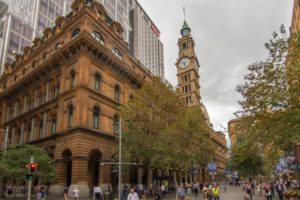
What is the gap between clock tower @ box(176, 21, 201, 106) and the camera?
87.8m

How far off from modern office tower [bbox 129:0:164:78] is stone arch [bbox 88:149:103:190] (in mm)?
99112

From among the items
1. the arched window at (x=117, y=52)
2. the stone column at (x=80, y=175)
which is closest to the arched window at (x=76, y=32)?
the arched window at (x=117, y=52)

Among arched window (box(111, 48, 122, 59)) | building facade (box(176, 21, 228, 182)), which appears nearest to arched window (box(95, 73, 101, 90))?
arched window (box(111, 48, 122, 59))

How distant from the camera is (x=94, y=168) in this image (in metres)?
35.8

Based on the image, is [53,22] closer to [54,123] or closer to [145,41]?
[145,41]

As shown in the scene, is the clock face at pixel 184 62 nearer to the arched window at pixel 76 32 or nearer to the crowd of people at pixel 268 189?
the arched window at pixel 76 32

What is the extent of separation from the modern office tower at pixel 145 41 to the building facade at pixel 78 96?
89.1 metres

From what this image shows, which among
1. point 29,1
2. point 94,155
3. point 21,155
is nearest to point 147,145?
point 94,155

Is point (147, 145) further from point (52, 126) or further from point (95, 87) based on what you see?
point (52, 126)

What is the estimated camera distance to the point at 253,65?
752 inches

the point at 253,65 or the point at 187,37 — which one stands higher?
the point at 187,37

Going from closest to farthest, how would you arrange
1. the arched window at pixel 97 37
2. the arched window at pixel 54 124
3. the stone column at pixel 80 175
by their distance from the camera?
the stone column at pixel 80 175 < the arched window at pixel 54 124 < the arched window at pixel 97 37

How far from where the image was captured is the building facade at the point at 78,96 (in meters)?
32.5

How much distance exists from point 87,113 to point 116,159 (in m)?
6.59
